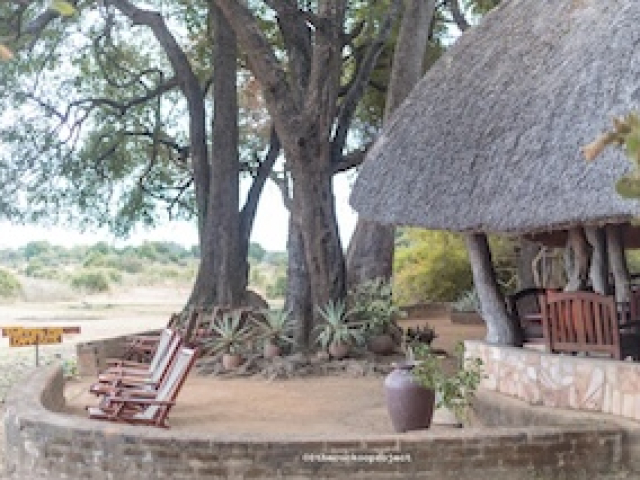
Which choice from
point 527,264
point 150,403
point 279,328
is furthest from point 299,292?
point 527,264

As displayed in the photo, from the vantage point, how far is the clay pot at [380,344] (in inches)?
463

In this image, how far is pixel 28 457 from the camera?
261 inches

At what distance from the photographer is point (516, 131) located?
24.2ft

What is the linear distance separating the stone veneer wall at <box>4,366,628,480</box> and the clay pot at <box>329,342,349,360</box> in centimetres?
519

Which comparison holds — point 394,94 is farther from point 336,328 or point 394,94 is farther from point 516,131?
point 516,131

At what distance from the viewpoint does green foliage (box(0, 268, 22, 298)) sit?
1082 inches

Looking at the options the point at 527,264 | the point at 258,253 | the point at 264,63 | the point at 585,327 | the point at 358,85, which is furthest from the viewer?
the point at 258,253

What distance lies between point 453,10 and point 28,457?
12642 mm

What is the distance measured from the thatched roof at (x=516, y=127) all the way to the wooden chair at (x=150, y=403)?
213 cm

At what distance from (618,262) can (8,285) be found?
21629mm

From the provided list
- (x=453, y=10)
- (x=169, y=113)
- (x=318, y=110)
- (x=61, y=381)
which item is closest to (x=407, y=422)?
(x=61, y=381)

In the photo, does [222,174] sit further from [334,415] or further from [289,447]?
[289,447]

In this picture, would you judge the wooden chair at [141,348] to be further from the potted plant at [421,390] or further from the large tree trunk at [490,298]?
the potted plant at [421,390]

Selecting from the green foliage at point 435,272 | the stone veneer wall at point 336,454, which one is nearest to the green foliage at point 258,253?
the green foliage at point 435,272
